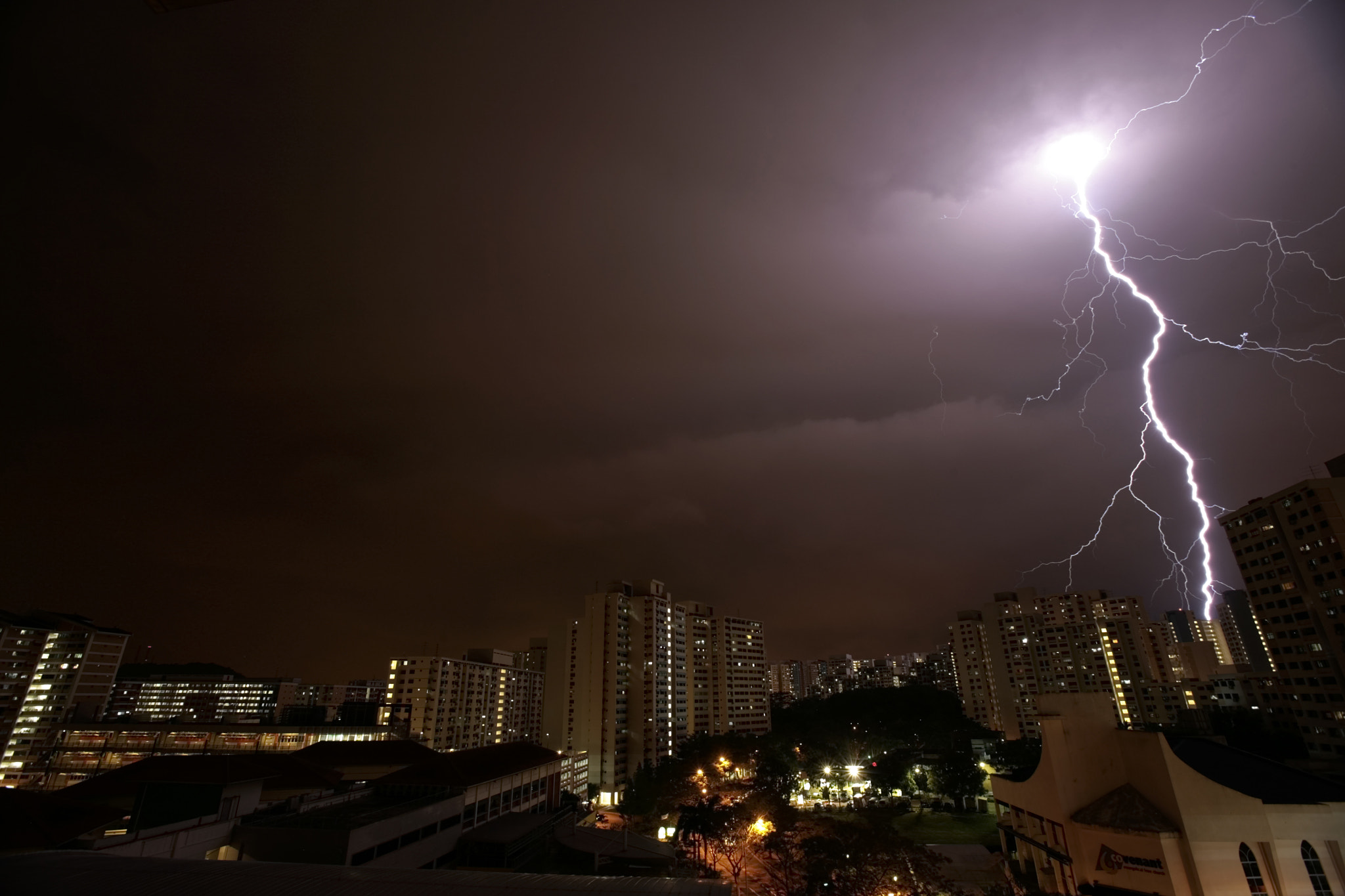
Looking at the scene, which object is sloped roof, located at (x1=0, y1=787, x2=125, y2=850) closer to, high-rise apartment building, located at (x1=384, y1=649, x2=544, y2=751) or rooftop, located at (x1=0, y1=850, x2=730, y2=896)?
rooftop, located at (x1=0, y1=850, x2=730, y2=896)

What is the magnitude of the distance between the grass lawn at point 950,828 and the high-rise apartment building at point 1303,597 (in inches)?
1020

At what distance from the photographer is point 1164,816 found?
19.5 meters

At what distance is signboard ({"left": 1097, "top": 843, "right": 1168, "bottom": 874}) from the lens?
61.1 ft

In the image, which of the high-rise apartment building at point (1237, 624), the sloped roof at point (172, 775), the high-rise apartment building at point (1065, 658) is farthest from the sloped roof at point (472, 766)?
the high-rise apartment building at point (1237, 624)

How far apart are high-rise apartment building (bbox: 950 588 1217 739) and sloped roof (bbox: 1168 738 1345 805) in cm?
4978

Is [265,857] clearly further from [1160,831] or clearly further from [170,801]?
[1160,831]

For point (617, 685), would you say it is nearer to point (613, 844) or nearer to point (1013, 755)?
point (1013, 755)

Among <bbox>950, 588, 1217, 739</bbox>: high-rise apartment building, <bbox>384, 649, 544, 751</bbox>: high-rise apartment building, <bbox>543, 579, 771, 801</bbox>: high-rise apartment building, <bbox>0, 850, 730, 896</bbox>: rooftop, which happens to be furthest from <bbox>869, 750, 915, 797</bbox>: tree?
<bbox>0, 850, 730, 896</bbox>: rooftop

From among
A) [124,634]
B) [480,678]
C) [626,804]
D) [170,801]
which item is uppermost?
[124,634]

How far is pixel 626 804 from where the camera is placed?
1769 inches

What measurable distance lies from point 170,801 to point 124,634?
7908 cm

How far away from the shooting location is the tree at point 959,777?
4306cm

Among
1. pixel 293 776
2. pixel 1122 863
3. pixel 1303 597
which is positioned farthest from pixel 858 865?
pixel 1303 597

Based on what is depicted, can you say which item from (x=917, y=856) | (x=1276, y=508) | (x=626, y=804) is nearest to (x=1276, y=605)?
(x=1276, y=508)
